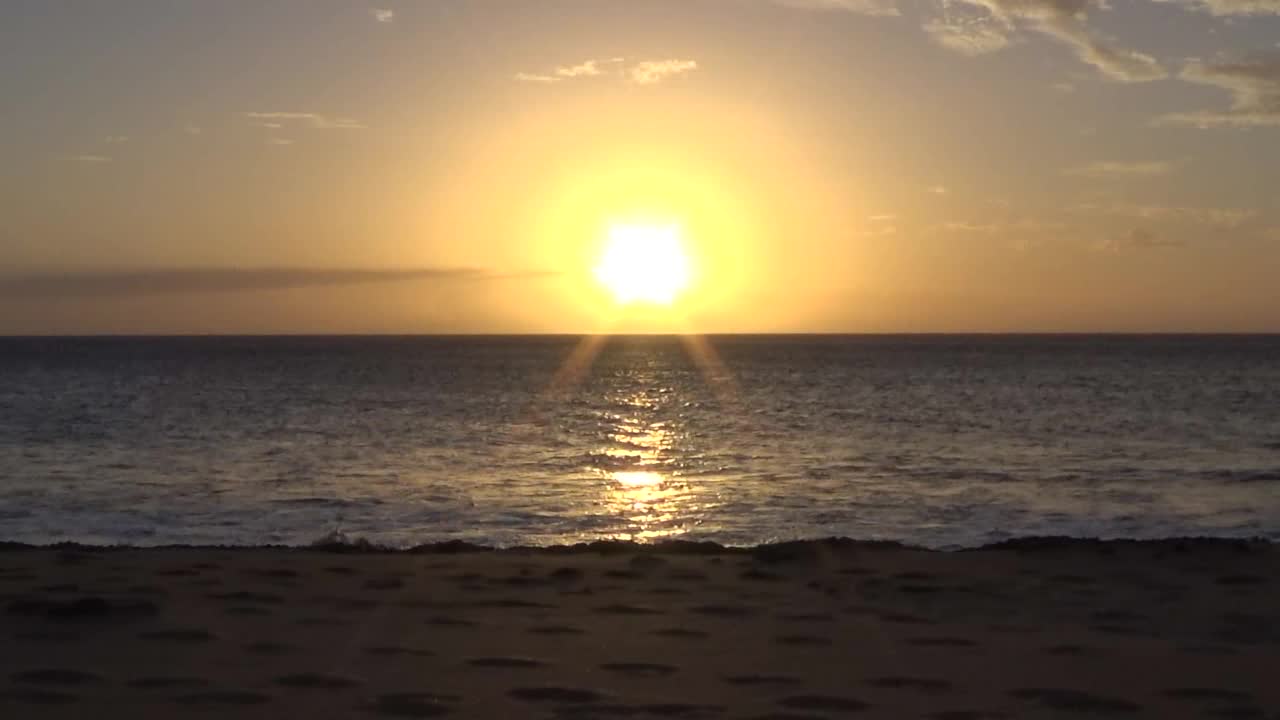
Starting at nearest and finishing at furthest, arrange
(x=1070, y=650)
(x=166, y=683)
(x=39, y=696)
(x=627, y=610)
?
(x=39, y=696) < (x=166, y=683) < (x=1070, y=650) < (x=627, y=610)

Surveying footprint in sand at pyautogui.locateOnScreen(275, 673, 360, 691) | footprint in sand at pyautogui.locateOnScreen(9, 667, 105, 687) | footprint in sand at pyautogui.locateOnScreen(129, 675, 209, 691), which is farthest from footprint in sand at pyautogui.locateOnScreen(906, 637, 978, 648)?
footprint in sand at pyautogui.locateOnScreen(9, 667, 105, 687)

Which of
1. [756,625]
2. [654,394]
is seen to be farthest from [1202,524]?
[654,394]

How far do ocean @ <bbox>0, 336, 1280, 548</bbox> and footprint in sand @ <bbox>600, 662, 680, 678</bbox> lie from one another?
8676 millimetres

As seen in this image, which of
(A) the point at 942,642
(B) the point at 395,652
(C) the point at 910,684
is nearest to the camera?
(C) the point at 910,684

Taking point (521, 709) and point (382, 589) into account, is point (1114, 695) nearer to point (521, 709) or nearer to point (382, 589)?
point (521, 709)

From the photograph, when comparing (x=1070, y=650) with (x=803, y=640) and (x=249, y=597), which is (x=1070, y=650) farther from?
(x=249, y=597)

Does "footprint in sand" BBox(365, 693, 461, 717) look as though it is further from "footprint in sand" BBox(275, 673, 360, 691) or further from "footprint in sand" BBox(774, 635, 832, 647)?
"footprint in sand" BBox(774, 635, 832, 647)

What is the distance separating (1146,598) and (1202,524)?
10.7m

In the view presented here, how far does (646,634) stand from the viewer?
8.24m

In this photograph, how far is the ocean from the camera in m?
18.8

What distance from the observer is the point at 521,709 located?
6371mm

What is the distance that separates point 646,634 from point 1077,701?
2.85m

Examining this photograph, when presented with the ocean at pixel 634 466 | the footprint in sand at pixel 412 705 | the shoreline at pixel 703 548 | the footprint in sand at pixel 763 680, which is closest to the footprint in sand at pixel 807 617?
the footprint in sand at pixel 763 680

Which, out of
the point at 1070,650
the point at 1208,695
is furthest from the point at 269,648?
the point at 1208,695
